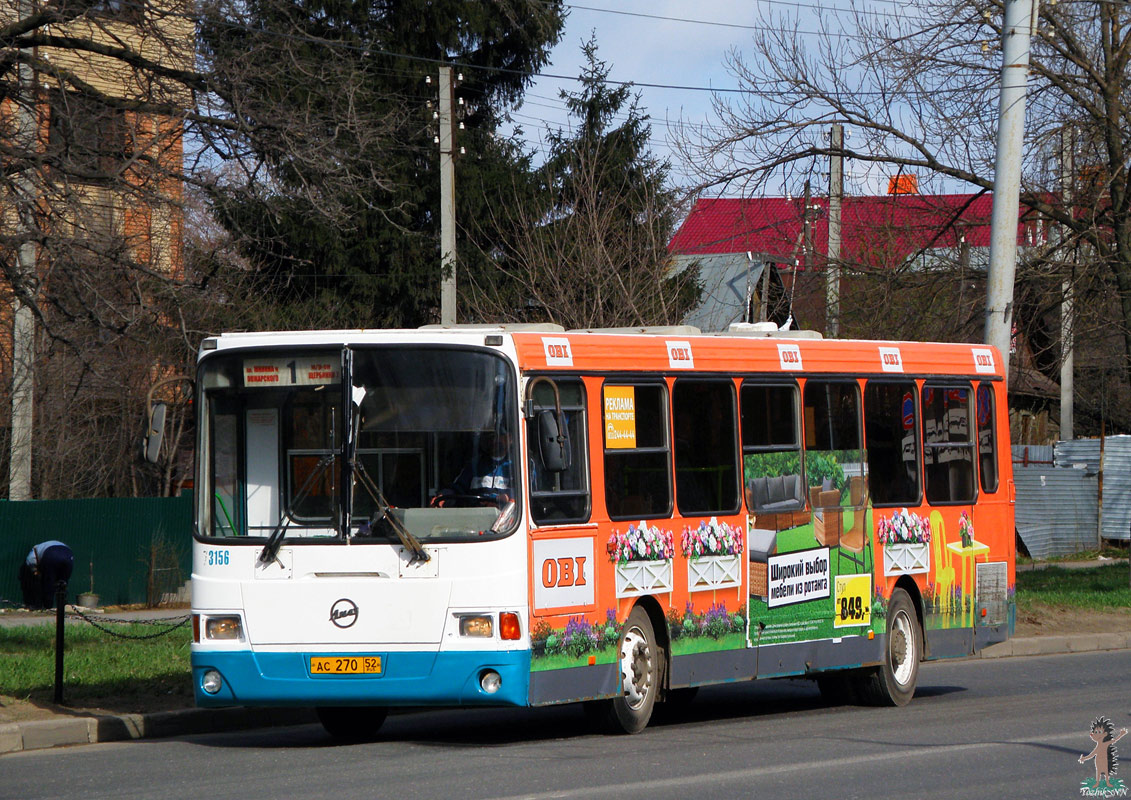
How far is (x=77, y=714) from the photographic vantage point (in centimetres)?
1184

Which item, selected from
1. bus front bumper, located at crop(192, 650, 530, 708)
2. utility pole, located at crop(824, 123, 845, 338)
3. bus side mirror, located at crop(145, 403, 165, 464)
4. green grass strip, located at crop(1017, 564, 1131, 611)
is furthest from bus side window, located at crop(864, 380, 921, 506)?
utility pole, located at crop(824, 123, 845, 338)

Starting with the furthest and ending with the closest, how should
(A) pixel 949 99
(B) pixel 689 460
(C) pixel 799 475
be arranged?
(A) pixel 949 99, (C) pixel 799 475, (B) pixel 689 460

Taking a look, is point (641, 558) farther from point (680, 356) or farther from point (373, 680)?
point (373, 680)

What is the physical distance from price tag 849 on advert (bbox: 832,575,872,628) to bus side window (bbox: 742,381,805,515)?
882 mm

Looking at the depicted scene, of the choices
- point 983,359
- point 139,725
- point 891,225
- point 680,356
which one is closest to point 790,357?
point 680,356

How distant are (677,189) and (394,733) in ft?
40.3

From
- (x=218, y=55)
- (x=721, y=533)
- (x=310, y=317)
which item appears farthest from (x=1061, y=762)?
(x=310, y=317)

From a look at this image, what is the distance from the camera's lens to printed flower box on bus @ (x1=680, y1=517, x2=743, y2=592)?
1138cm

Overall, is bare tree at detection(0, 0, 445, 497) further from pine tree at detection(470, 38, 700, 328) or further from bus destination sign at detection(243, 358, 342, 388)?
pine tree at detection(470, 38, 700, 328)

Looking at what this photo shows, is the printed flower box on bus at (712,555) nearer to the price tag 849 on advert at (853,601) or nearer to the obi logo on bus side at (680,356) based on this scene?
the obi logo on bus side at (680,356)

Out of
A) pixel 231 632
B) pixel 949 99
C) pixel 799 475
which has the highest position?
pixel 949 99

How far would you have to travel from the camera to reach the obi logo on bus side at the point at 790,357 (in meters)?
12.5

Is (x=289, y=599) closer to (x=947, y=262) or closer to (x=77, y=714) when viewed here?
(x=77, y=714)

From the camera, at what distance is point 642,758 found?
9664 millimetres
